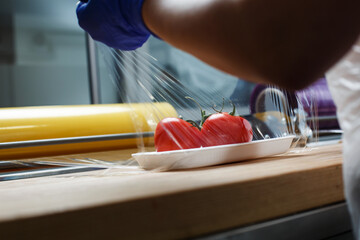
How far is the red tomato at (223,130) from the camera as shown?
619 millimetres

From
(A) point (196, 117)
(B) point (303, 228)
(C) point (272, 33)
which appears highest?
(C) point (272, 33)

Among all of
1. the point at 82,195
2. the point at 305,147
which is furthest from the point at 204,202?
the point at 305,147

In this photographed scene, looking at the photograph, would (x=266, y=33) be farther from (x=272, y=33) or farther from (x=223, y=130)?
(x=223, y=130)

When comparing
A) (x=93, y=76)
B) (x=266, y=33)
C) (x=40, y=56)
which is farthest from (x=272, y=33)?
(x=40, y=56)

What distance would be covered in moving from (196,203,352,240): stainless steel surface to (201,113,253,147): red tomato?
0.67 feet

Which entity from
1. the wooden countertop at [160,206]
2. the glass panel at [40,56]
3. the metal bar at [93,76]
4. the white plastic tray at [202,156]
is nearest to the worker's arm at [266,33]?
the wooden countertop at [160,206]

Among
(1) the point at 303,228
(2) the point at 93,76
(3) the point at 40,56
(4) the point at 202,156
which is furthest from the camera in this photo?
(3) the point at 40,56

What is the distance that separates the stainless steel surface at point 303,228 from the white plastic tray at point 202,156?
18 centimetres

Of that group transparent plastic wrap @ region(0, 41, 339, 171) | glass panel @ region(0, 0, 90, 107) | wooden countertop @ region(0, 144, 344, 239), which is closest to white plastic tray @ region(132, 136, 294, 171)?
transparent plastic wrap @ region(0, 41, 339, 171)

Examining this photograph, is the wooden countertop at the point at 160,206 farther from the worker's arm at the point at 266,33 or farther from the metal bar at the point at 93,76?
the metal bar at the point at 93,76

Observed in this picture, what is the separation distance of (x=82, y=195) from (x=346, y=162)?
0.27 metres

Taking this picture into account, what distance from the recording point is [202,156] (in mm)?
575

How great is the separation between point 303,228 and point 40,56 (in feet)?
9.04

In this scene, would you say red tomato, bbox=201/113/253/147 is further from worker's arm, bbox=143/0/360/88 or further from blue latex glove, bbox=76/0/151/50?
worker's arm, bbox=143/0/360/88
